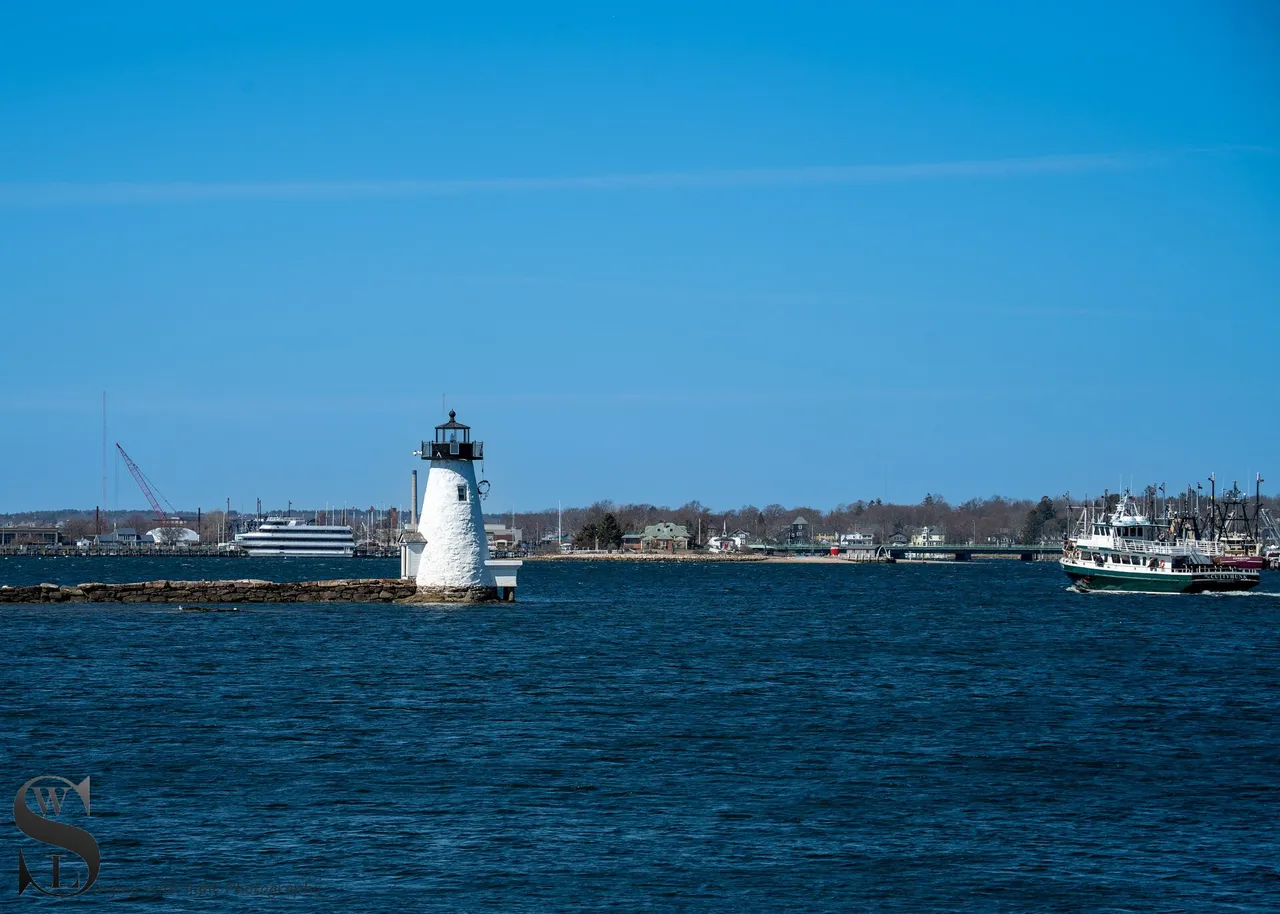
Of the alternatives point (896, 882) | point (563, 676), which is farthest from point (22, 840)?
point (563, 676)

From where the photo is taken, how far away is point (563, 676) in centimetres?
4022

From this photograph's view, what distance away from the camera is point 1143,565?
309 feet

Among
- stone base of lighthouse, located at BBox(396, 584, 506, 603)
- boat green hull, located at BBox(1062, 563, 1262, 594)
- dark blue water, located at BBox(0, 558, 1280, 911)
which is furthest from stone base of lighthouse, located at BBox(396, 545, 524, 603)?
boat green hull, located at BBox(1062, 563, 1262, 594)

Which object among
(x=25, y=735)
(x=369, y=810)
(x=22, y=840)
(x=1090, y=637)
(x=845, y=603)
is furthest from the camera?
(x=845, y=603)

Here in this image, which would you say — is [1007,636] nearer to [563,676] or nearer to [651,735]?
[563,676]

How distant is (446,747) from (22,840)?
9348 mm

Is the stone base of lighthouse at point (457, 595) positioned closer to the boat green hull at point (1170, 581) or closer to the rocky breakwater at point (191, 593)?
the rocky breakwater at point (191, 593)

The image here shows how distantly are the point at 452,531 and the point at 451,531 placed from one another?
0.14 ft

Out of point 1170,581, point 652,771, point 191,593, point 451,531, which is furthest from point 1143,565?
point 652,771

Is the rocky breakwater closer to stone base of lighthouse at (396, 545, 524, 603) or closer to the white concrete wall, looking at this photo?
stone base of lighthouse at (396, 545, 524, 603)

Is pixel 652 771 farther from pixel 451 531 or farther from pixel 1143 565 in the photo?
pixel 1143 565

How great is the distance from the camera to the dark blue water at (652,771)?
17.7 m

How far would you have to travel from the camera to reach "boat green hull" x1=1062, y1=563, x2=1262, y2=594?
303 ft

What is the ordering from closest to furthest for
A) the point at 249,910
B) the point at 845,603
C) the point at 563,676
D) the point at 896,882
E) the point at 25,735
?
the point at 249,910, the point at 896,882, the point at 25,735, the point at 563,676, the point at 845,603
